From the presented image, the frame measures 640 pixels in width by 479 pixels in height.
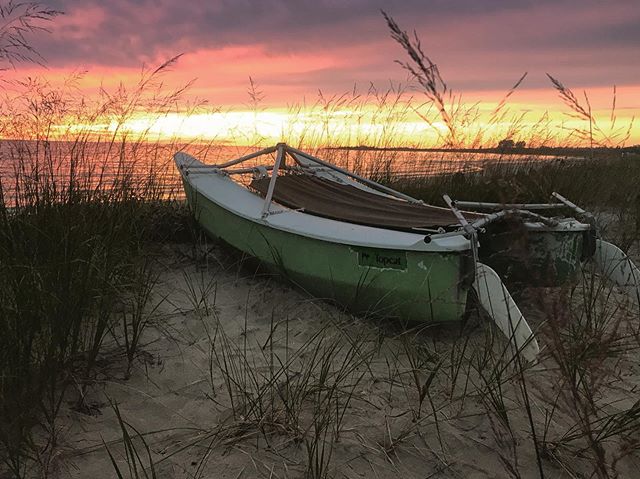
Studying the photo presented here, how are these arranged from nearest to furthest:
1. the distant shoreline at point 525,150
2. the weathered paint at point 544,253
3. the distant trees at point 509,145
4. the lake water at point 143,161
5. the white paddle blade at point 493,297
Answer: the white paddle blade at point 493,297, the weathered paint at point 544,253, the lake water at point 143,161, the distant shoreline at point 525,150, the distant trees at point 509,145

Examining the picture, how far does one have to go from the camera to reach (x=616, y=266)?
9.67ft

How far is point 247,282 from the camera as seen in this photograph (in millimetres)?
3422

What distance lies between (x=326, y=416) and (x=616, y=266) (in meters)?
2.02

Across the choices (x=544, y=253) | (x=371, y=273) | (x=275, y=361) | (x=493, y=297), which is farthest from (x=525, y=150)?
(x=275, y=361)

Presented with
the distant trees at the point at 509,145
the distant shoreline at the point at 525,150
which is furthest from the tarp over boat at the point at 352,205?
the distant trees at the point at 509,145

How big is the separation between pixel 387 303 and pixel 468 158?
4.95 metres

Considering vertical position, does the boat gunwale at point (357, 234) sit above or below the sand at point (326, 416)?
above

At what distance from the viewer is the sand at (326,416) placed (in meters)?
1.65

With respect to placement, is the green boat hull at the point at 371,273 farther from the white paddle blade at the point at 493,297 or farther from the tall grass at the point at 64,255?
the tall grass at the point at 64,255

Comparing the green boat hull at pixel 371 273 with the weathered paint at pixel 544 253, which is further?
the weathered paint at pixel 544 253

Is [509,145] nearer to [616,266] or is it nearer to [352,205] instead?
[352,205]

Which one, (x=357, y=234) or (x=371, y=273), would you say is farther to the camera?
(x=357, y=234)

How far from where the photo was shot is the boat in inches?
97.4

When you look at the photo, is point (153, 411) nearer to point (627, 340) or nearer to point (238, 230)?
point (238, 230)
